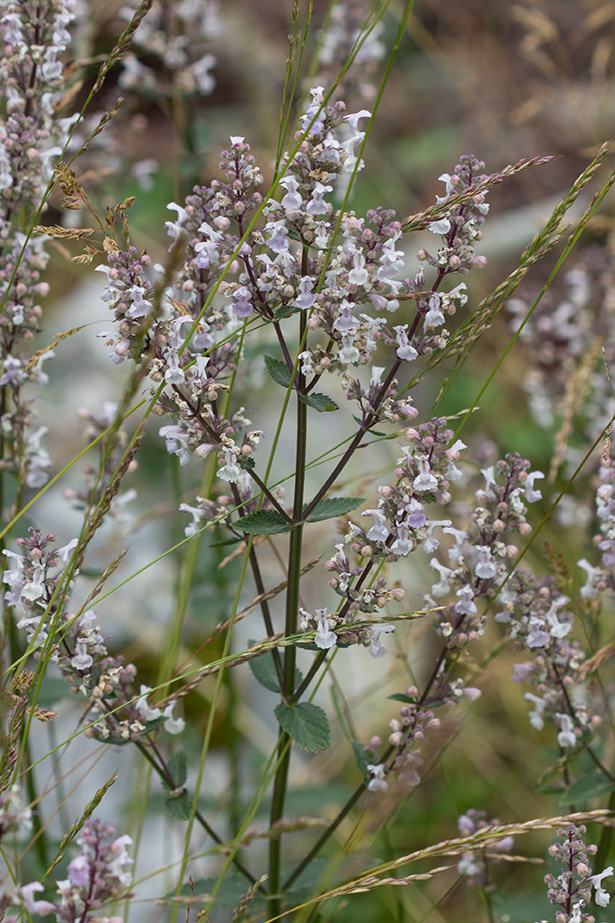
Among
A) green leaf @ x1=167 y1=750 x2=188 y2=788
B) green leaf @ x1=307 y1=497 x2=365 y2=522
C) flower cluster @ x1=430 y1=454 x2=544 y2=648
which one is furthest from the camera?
green leaf @ x1=167 y1=750 x2=188 y2=788

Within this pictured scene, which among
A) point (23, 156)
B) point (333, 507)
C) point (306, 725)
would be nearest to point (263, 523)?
point (333, 507)

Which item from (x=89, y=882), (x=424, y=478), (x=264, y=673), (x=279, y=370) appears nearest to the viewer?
(x=89, y=882)

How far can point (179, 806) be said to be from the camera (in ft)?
5.43

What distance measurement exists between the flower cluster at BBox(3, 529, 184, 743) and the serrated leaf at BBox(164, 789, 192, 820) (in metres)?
0.18

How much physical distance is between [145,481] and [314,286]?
3.07 meters

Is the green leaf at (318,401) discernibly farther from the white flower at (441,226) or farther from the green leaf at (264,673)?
the green leaf at (264,673)

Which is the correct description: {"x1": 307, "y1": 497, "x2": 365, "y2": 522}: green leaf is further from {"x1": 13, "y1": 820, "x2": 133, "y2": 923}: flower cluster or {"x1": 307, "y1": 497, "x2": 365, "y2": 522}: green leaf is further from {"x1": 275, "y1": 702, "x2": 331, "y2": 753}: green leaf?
{"x1": 13, "y1": 820, "x2": 133, "y2": 923}: flower cluster

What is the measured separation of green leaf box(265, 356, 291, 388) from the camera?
5.02 ft

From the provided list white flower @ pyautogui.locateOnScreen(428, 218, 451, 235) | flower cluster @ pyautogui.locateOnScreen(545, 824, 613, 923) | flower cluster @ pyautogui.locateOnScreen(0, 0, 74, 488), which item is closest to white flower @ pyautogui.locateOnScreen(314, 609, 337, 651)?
flower cluster @ pyautogui.locateOnScreen(545, 824, 613, 923)

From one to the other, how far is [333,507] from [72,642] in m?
0.53

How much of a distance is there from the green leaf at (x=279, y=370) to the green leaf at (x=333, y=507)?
0.74 ft

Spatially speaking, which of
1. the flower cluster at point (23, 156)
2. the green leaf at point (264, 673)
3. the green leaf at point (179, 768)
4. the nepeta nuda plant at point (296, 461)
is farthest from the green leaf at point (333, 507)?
the flower cluster at point (23, 156)

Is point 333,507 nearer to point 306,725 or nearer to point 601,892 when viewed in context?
point 306,725

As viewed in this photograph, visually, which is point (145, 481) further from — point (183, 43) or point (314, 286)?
point (314, 286)
